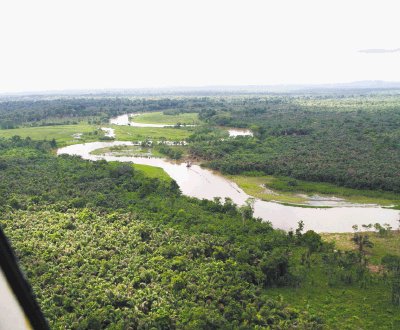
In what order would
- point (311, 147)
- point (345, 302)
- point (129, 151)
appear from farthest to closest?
point (129, 151) < point (311, 147) < point (345, 302)

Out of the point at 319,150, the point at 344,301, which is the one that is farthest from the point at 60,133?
the point at 344,301

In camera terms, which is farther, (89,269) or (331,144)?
(331,144)

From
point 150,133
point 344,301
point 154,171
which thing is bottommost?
point 344,301

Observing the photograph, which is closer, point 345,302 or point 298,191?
point 345,302

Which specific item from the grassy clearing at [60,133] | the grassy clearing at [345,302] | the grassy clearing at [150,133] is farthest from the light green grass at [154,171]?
the grassy clearing at [345,302]

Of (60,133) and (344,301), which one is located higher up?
(60,133)

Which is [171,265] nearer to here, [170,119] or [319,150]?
[319,150]

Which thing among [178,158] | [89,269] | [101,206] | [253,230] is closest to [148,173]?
[178,158]

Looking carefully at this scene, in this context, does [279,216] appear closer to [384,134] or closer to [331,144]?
[331,144]
